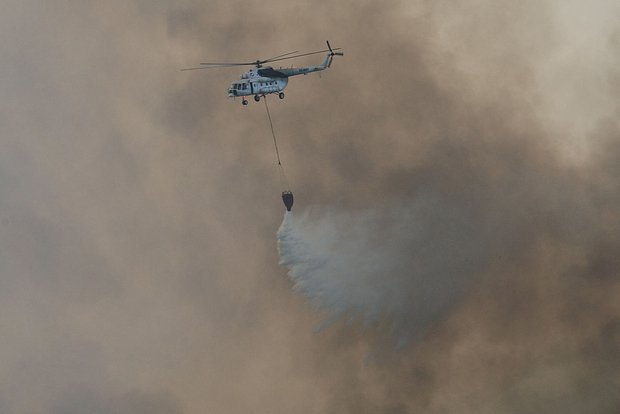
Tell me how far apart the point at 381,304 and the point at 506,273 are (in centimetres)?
1551

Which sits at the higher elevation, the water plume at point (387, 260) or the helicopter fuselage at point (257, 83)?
the helicopter fuselage at point (257, 83)

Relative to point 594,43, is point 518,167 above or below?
below

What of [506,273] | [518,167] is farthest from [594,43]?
[506,273]

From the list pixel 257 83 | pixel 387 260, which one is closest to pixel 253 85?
pixel 257 83

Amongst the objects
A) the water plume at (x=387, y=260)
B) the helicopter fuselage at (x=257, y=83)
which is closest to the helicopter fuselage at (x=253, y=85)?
the helicopter fuselage at (x=257, y=83)

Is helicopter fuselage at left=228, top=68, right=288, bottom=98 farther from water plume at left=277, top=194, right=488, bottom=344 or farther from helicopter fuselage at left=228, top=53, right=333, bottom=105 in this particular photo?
water plume at left=277, top=194, right=488, bottom=344

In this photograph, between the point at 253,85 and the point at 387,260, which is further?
the point at 387,260

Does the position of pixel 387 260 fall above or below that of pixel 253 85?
below

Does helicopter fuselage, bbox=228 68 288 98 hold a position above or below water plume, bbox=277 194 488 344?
above

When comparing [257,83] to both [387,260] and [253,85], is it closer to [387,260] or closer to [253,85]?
[253,85]

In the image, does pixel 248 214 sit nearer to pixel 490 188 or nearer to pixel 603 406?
pixel 490 188

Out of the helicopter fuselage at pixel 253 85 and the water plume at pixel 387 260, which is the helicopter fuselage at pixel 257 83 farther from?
the water plume at pixel 387 260

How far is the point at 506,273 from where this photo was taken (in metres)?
114

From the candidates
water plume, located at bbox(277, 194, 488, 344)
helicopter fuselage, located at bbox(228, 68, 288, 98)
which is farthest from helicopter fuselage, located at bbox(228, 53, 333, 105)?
water plume, located at bbox(277, 194, 488, 344)
